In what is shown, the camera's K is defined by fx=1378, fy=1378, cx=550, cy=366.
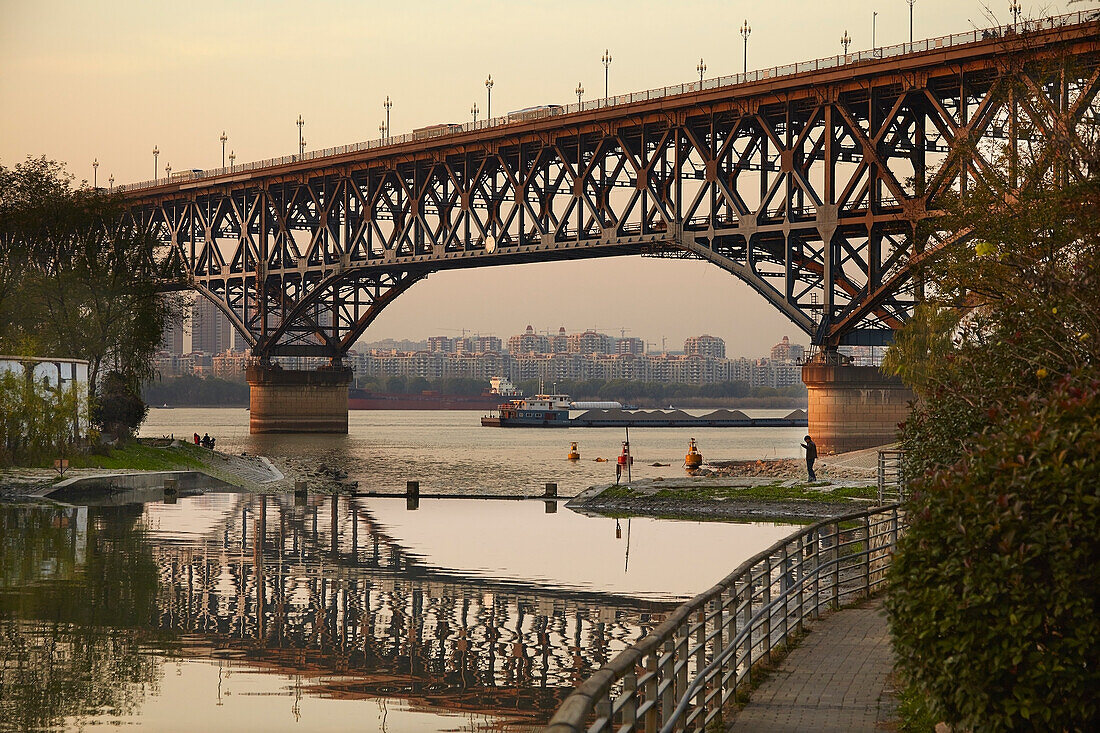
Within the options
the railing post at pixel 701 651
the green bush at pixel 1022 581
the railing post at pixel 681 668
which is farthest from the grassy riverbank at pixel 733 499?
the green bush at pixel 1022 581

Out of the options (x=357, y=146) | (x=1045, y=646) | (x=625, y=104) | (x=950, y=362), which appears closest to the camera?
(x=1045, y=646)

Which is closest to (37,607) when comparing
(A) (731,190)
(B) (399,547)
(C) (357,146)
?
(B) (399,547)

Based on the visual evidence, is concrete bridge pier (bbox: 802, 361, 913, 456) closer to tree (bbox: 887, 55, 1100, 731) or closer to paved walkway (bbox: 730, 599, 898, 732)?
paved walkway (bbox: 730, 599, 898, 732)

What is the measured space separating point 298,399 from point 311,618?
386ft

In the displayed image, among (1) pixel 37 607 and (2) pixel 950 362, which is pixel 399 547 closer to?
(1) pixel 37 607

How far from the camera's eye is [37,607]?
Result: 25.0m

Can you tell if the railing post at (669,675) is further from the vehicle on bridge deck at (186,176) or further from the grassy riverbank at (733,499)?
the vehicle on bridge deck at (186,176)

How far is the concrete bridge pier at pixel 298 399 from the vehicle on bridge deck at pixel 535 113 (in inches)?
1853

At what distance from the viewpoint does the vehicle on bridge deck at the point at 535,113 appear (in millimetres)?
95438

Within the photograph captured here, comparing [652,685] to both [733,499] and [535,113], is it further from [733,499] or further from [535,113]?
[535,113]

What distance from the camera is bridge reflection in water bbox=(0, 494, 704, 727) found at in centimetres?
1902

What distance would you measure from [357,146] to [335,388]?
33728mm

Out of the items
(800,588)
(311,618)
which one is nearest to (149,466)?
(311,618)

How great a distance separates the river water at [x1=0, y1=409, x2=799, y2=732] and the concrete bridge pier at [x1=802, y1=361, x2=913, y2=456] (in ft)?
119
